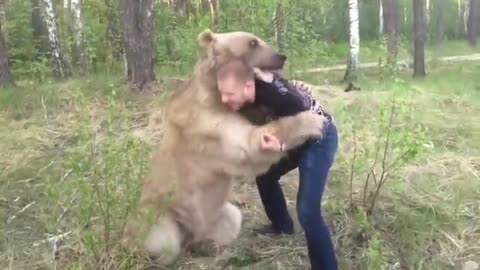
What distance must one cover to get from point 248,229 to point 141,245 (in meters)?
1.12

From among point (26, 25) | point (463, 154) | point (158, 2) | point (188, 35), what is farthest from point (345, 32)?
point (463, 154)

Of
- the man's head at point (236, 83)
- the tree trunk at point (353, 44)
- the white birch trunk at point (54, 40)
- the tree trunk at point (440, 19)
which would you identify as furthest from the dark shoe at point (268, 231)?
the tree trunk at point (440, 19)

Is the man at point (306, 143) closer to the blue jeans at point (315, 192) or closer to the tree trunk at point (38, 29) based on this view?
the blue jeans at point (315, 192)

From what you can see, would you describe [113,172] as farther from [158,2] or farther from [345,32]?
[345,32]

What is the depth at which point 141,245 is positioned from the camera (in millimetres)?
4637

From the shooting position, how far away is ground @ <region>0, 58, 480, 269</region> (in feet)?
15.3

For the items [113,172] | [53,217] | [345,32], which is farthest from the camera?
[345,32]

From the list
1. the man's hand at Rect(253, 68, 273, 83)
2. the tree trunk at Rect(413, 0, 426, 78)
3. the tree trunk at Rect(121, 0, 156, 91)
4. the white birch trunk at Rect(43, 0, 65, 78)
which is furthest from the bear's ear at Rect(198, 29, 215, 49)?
the tree trunk at Rect(413, 0, 426, 78)

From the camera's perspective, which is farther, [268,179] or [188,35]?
[188,35]

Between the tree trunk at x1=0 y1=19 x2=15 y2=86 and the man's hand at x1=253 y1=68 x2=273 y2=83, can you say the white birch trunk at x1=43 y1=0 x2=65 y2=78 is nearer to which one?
the tree trunk at x1=0 y1=19 x2=15 y2=86

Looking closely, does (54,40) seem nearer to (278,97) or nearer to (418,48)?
(418,48)

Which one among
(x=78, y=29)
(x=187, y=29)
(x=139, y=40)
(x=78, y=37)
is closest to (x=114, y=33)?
(x=78, y=29)

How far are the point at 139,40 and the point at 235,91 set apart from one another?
6.23m

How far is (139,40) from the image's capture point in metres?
10.2
